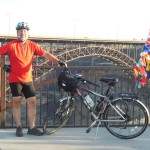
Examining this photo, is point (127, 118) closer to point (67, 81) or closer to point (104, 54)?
point (67, 81)

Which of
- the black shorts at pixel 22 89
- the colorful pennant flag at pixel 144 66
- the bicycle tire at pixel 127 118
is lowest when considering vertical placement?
the bicycle tire at pixel 127 118

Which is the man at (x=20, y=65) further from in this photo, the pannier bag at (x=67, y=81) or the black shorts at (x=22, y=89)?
the pannier bag at (x=67, y=81)

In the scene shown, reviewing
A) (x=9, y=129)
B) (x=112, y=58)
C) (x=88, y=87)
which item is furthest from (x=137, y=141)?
(x=112, y=58)

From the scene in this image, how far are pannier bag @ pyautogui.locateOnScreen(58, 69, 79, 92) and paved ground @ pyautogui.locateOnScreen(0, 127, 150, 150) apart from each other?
0.71 meters

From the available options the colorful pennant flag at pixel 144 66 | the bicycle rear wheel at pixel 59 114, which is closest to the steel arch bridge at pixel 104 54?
the colorful pennant flag at pixel 144 66

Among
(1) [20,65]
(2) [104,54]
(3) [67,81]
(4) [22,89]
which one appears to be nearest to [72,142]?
(3) [67,81]

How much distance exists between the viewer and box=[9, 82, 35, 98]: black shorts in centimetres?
451

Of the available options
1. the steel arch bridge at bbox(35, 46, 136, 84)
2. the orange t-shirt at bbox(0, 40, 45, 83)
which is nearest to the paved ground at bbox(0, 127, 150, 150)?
the orange t-shirt at bbox(0, 40, 45, 83)

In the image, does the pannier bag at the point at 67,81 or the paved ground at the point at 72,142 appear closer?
the paved ground at the point at 72,142

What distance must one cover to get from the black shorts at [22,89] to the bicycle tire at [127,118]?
1083 mm

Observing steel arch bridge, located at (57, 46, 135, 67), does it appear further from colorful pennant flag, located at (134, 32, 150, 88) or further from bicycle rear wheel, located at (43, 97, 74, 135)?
bicycle rear wheel, located at (43, 97, 74, 135)

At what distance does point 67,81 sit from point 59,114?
527mm

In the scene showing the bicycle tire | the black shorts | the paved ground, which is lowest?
the paved ground

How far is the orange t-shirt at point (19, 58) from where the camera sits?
14.5 feet
